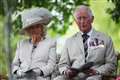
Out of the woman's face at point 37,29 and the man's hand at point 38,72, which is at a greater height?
the woman's face at point 37,29

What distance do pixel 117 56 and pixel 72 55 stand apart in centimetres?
54

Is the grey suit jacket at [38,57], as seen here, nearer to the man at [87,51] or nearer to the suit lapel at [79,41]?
the man at [87,51]

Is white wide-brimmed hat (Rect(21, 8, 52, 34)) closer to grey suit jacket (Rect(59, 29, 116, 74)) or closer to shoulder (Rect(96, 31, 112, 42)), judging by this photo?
grey suit jacket (Rect(59, 29, 116, 74))

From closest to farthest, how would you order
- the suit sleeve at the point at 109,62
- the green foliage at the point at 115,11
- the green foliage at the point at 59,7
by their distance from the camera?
the suit sleeve at the point at 109,62 < the green foliage at the point at 115,11 < the green foliage at the point at 59,7

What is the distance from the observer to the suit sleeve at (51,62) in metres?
4.31

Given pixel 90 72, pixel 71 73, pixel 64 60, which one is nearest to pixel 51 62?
pixel 64 60

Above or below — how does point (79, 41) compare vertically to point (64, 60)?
above

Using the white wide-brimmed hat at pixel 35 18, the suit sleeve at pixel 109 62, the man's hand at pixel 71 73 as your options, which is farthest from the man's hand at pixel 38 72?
the suit sleeve at pixel 109 62

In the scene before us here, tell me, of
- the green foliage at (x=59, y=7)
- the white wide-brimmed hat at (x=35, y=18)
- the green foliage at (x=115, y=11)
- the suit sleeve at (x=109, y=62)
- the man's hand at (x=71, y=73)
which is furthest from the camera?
the green foliage at (x=59, y=7)

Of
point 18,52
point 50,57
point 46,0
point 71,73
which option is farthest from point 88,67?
point 46,0

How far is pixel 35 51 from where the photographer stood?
4449mm

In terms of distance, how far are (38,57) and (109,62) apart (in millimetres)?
694

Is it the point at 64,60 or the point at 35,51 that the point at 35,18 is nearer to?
the point at 35,51

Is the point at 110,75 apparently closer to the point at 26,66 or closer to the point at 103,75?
the point at 103,75
